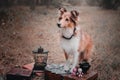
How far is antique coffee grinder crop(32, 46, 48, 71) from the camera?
14.3ft

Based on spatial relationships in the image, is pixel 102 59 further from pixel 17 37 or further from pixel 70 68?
pixel 17 37

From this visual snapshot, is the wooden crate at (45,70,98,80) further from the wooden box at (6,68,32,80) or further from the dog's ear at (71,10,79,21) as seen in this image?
the dog's ear at (71,10,79,21)

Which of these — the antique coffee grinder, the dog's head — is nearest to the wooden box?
the antique coffee grinder

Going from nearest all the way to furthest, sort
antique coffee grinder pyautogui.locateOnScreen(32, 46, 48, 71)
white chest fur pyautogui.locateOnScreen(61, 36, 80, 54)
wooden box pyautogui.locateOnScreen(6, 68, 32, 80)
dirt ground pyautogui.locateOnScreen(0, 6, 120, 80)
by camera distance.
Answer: white chest fur pyautogui.locateOnScreen(61, 36, 80, 54) < wooden box pyautogui.locateOnScreen(6, 68, 32, 80) < antique coffee grinder pyautogui.locateOnScreen(32, 46, 48, 71) < dirt ground pyautogui.locateOnScreen(0, 6, 120, 80)

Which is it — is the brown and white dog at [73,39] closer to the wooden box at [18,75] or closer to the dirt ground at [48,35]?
the dirt ground at [48,35]

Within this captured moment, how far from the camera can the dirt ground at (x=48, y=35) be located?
14.9ft

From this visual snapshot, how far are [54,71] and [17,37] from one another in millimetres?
818

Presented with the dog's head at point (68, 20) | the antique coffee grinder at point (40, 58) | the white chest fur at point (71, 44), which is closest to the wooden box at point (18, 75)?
the antique coffee grinder at point (40, 58)

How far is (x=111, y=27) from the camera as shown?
4.71m

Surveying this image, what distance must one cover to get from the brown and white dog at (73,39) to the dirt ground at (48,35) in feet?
1.32

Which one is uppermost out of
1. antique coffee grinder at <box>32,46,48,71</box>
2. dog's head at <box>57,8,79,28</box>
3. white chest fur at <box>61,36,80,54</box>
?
dog's head at <box>57,8,79,28</box>

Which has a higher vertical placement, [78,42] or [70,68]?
[78,42]

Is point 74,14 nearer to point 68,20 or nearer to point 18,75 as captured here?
point 68,20

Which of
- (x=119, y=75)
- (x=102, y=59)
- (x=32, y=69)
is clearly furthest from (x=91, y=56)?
(x=32, y=69)
